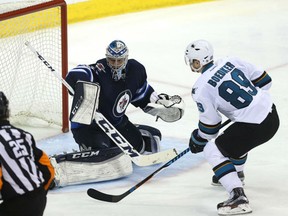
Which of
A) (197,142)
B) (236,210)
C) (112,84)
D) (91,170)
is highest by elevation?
(112,84)

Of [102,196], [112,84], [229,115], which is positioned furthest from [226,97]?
[112,84]

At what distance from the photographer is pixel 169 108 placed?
194 inches

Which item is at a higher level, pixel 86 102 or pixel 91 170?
pixel 86 102

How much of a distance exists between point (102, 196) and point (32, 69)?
160 cm

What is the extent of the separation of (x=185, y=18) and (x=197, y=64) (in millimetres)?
3934

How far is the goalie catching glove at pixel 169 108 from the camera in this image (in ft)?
16.0

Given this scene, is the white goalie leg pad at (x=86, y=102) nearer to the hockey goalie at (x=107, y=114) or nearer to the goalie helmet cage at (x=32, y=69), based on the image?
the hockey goalie at (x=107, y=114)

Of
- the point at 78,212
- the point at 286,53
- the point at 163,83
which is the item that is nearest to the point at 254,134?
the point at 78,212

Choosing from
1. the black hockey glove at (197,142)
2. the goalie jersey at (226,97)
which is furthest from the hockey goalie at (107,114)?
the goalie jersey at (226,97)

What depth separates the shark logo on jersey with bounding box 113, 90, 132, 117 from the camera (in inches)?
186

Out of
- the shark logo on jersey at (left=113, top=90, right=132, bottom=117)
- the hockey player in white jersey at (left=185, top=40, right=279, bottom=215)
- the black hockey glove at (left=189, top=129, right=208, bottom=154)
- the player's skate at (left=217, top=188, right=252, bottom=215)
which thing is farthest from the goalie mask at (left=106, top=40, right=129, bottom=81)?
the player's skate at (left=217, top=188, right=252, bottom=215)

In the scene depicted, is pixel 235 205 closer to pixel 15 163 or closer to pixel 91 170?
pixel 91 170

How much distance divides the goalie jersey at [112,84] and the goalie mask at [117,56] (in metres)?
0.04

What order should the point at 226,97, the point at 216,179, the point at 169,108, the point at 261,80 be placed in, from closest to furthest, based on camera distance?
1. the point at 226,97
2. the point at 261,80
3. the point at 216,179
4. the point at 169,108
